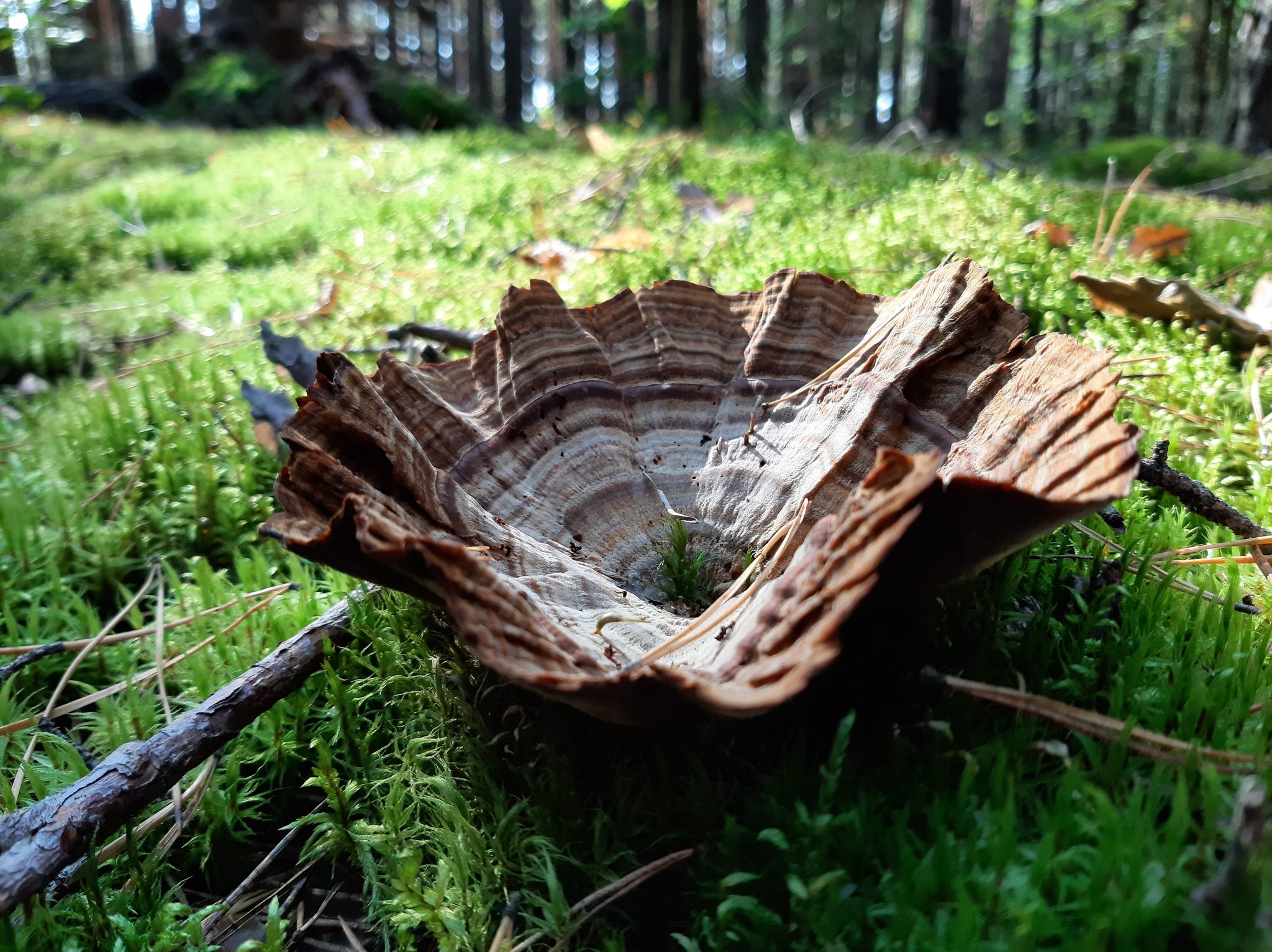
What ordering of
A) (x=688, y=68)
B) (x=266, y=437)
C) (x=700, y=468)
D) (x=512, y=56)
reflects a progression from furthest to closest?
(x=512, y=56) → (x=688, y=68) → (x=266, y=437) → (x=700, y=468)

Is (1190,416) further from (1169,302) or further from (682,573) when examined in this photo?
(682,573)

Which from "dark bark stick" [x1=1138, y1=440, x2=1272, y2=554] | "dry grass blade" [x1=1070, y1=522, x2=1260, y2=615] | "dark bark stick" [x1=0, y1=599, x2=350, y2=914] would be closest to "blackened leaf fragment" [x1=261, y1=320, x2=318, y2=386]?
"dark bark stick" [x1=0, y1=599, x2=350, y2=914]

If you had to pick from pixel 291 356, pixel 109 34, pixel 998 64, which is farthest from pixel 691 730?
pixel 109 34

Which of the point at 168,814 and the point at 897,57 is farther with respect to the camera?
the point at 897,57

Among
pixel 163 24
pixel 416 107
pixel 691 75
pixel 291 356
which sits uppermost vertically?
pixel 163 24

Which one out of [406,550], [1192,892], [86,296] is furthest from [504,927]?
[86,296]

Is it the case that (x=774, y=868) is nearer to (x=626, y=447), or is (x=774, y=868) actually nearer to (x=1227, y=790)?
(x=1227, y=790)
